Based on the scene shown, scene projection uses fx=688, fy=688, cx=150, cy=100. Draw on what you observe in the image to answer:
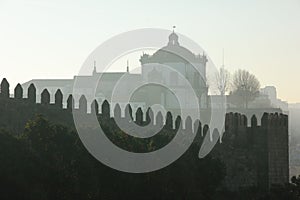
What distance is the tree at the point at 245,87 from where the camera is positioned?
70938 mm

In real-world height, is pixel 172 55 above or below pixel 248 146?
above

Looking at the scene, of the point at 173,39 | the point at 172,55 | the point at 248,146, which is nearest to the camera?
the point at 248,146

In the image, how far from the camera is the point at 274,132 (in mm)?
27109

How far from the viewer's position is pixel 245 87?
71312mm

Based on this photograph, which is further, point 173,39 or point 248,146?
point 173,39

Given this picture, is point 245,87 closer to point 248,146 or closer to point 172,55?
point 172,55

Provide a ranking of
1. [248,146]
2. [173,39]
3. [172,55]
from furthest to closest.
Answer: [173,39] < [172,55] < [248,146]

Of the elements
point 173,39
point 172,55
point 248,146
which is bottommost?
point 248,146

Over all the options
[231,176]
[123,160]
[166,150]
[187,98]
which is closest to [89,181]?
[123,160]

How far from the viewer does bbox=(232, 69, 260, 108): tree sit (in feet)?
233

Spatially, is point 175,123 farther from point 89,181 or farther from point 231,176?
point 89,181

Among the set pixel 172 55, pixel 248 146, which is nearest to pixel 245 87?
pixel 172 55

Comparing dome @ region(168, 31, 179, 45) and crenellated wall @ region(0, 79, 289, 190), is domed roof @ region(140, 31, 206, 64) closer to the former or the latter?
dome @ region(168, 31, 179, 45)

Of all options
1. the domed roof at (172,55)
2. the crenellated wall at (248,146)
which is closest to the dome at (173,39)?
the domed roof at (172,55)
